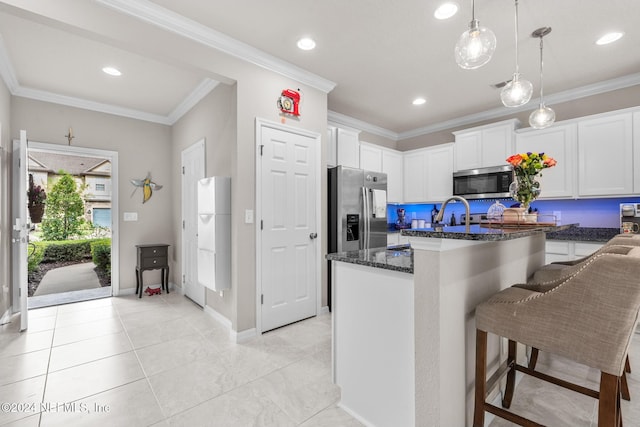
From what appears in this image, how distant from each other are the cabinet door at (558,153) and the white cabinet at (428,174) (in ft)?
3.83

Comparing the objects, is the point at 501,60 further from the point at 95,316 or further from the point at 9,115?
the point at 9,115

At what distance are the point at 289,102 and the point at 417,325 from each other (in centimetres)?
256

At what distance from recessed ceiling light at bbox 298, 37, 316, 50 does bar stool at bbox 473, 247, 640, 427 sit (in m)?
2.55

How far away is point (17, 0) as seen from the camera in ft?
5.78

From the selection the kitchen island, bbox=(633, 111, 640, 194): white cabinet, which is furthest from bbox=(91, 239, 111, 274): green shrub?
bbox=(633, 111, 640, 194): white cabinet

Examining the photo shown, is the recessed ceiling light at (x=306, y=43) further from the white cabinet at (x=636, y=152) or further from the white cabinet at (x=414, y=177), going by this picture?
the white cabinet at (x=636, y=152)

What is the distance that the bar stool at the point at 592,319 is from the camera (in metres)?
1.08

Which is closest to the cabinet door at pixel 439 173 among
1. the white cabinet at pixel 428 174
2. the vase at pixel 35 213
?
the white cabinet at pixel 428 174

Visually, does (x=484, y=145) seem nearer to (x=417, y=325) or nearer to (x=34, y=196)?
(x=417, y=325)

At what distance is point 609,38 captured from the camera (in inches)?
102

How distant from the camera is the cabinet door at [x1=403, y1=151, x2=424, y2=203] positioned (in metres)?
5.04

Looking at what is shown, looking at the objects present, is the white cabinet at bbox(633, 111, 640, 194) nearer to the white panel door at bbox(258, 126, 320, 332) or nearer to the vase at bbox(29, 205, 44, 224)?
the white panel door at bbox(258, 126, 320, 332)

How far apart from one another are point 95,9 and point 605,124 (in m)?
5.08

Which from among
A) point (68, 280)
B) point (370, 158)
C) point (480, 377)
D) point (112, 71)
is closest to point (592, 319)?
point (480, 377)
